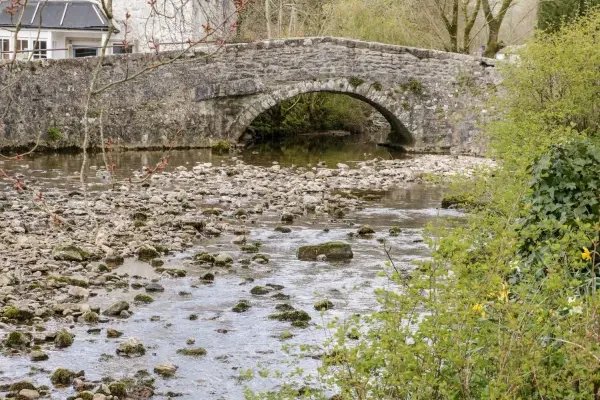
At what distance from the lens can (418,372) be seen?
399cm

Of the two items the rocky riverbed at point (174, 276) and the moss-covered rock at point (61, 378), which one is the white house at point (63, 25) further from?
the moss-covered rock at point (61, 378)

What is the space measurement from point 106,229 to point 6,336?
4111 millimetres

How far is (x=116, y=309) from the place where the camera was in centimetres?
752

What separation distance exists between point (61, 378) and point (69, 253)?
11.5ft

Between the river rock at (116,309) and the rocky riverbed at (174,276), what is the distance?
1 cm

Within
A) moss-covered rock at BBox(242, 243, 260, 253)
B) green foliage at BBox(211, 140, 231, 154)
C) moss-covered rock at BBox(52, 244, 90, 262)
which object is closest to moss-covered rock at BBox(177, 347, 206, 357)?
moss-covered rock at BBox(52, 244, 90, 262)

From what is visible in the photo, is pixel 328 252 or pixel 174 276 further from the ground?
pixel 328 252

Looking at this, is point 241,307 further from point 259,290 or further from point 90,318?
point 90,318

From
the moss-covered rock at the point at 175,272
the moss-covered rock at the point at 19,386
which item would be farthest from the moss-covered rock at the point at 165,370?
the moss-covered rock at the point at 175,272

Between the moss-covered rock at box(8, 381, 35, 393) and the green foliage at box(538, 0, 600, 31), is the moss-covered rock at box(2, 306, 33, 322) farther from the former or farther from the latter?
the green foliage at box(538, 0, 600, 31)

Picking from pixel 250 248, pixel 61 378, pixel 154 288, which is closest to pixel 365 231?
pixel 250 248

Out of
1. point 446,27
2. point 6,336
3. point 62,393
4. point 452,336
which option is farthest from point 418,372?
point 446,27

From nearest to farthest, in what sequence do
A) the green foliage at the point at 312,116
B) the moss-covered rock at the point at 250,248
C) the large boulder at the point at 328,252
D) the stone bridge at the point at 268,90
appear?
the large boulder at the point at 328,252 → the moss-covered rock at the point at 250,248 → the stone bridge at the point at 268,90 → the green foliage at the point at 312,116

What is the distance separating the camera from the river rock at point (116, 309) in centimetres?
751
